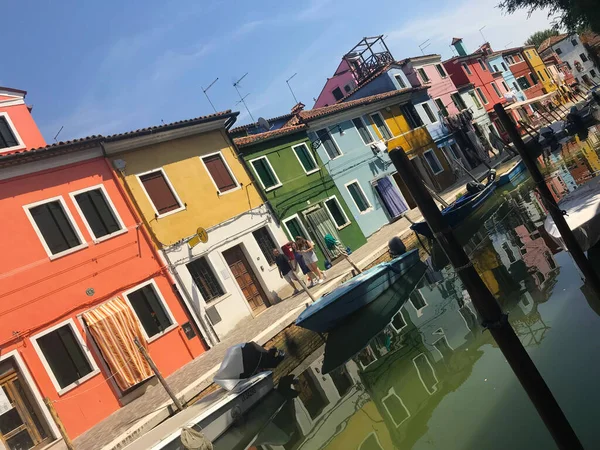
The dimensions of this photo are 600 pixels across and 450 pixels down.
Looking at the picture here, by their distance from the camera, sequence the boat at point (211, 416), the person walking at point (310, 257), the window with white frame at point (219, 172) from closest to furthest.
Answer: the boat at point (211, 416) → the person walking at point (310, 257) → the window with white frame at point (219, 172)

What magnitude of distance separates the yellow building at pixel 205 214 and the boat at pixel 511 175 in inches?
499

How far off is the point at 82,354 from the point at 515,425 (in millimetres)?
11003

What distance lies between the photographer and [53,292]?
12039mm

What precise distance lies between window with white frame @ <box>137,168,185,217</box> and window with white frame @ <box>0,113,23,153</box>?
369 centimetres

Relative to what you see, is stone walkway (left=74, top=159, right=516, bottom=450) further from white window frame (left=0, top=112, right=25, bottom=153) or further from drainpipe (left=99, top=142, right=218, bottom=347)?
white window frame (left=0, top=112, right=25, bottom=153)

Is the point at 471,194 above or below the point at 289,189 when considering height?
below

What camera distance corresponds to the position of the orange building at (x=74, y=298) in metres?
11.2

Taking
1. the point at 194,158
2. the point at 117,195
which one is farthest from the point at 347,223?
the point at 117,195

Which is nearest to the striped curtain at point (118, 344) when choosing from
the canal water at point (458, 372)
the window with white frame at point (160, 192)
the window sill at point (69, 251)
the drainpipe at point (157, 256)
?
the window sill at point (69, 251)

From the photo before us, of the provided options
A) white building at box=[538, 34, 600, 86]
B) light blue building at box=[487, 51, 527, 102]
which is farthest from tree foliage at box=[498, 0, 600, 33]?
white building at box=[538, 34, 600, 86]

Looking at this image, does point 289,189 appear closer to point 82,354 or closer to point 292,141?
point 292,141

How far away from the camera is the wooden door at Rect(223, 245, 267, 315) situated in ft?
53.0

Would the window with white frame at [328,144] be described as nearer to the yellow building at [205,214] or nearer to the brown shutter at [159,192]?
the yellow building at [205,214]

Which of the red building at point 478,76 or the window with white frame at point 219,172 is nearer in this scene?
the window with white frame at point 219,172
